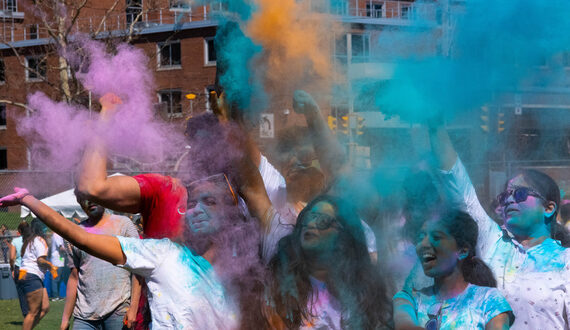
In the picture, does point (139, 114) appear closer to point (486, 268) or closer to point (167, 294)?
point (167, 294)

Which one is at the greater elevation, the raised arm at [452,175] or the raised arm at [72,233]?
the raised arm at [452,175]

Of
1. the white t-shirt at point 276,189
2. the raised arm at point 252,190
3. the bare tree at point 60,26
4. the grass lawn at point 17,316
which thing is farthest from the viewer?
the grass lawn at point 17,316

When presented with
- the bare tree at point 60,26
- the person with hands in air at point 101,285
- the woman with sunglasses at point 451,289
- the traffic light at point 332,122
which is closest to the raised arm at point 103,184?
the traffic light at point 332,122

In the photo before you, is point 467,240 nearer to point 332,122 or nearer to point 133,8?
point 332,122

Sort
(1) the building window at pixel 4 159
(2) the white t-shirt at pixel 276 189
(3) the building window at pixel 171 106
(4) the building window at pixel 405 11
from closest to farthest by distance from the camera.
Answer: (4) the building window at pixel 405 11 < (2) the white t-shirt at pixel 276 189 < (3) the building window at pixel 171 106 < (1) the building window at pixel 4 159

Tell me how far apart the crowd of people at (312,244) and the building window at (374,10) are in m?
0.46

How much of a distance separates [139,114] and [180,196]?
1.68 feet

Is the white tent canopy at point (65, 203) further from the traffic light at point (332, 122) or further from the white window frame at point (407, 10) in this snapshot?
the white window frame at point (407, 10)

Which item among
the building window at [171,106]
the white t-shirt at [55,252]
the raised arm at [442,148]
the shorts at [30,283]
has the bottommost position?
the shorts at [30,283]

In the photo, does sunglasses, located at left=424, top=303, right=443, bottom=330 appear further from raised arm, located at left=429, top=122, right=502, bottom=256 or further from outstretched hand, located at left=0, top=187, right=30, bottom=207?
outstretched hand, located at left=0, top=187, right=30, bottom=207

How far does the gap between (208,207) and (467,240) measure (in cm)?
109

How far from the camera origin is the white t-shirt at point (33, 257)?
9.20 m

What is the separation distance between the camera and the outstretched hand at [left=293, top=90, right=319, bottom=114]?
3.34 meters

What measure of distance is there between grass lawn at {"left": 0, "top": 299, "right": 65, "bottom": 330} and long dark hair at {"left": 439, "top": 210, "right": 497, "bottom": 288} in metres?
8.25
